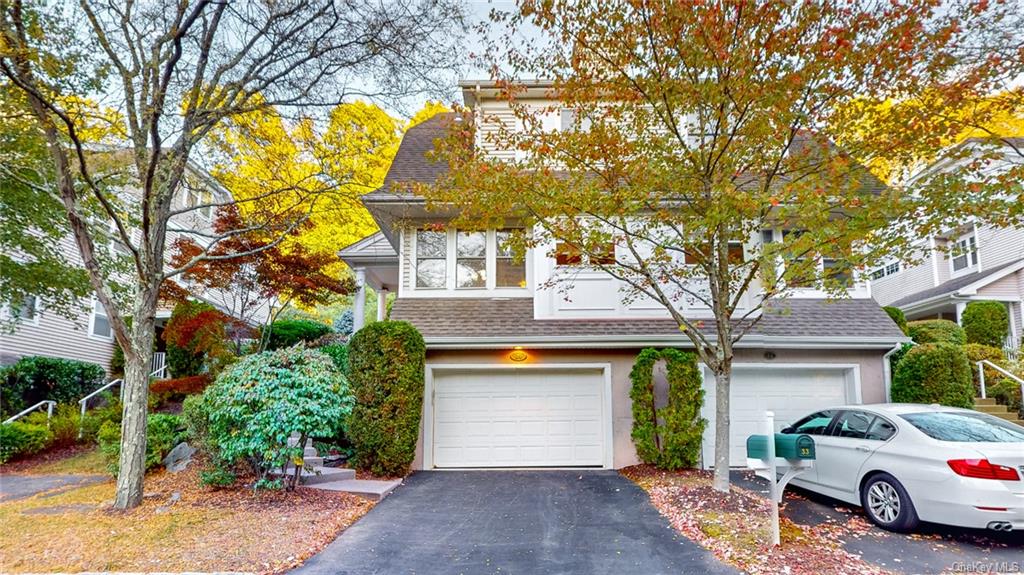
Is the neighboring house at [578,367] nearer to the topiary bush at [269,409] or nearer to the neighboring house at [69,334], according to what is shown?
the topiary bush at [269,409]

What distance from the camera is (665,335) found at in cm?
904

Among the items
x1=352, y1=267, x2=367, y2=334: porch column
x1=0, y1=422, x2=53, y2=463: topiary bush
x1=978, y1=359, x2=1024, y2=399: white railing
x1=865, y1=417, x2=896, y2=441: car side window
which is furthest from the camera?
x1=352, y1=267, x2=367, y2=334: porch column

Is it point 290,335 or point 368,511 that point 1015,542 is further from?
point 290,335

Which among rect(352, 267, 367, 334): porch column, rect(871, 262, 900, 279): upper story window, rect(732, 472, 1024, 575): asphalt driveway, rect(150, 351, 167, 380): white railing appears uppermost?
rect(871, 262, 900, 279): upper story window

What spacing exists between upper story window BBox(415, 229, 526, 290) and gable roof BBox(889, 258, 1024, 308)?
12.4 m

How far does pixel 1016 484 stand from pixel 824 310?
537 cm

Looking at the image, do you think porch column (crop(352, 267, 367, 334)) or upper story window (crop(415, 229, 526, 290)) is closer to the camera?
upper story window (crop(415, 229, 526, 290))

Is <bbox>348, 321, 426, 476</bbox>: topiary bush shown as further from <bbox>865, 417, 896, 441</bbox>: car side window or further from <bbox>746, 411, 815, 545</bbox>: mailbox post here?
<bbox>865, 417, 896, 441</bbox>: car side window

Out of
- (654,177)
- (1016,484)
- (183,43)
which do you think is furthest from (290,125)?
(1016,484)

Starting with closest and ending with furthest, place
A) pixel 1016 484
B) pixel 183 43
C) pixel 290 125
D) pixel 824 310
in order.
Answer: pixel 1016 484 → pixel 183 43 → pixel 290 125 → pixel 824 310

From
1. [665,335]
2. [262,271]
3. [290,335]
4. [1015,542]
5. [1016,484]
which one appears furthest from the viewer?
[290,335]

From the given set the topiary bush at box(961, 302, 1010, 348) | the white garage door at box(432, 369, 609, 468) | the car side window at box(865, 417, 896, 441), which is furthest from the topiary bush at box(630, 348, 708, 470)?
the topiary bush at box(961, 302, 1010, 348)

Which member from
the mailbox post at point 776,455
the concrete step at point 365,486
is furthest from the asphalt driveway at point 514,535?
the mailbox post at point 776,455

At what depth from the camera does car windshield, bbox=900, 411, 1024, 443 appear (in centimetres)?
525
